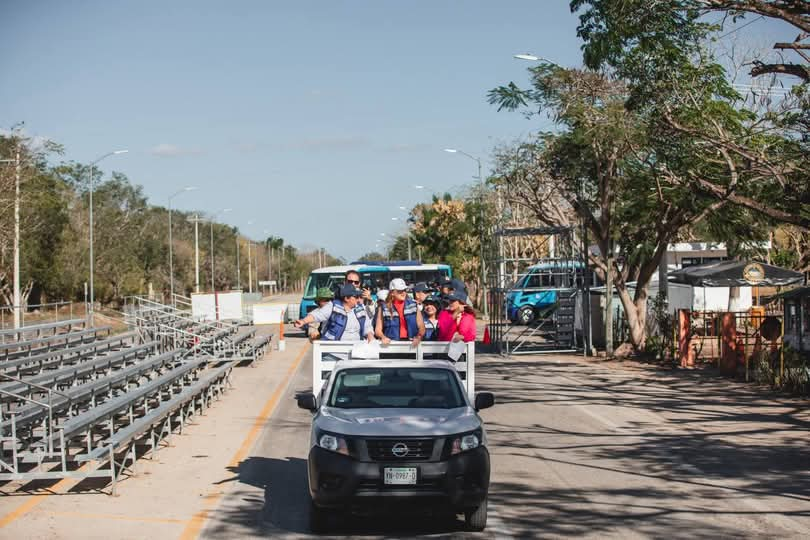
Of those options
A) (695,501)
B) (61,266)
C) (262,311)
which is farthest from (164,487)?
Answer: (61,266)

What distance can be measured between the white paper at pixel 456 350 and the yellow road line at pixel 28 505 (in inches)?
175

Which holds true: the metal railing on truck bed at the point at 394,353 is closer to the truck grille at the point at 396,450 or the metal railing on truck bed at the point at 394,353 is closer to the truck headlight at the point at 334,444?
the truck headlight at the point at 334,444

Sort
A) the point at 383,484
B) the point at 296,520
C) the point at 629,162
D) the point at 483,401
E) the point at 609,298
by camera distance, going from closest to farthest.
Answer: the point at 383,484
the point at 296,520
the point at 483,401
the point at 629,162
the point at 609,298

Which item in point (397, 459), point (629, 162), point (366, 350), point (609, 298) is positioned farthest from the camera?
point (609, 298)

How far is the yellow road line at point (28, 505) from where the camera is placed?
9.56m

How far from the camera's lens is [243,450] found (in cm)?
1374

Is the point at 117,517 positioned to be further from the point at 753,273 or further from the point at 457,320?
the point at 753,273

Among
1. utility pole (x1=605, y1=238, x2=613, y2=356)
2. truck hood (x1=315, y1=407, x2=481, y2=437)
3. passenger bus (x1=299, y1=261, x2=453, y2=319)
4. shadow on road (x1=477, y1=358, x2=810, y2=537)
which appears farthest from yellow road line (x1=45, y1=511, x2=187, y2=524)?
passenger bus (x1=299, y1=261, x2=453, y2=319)

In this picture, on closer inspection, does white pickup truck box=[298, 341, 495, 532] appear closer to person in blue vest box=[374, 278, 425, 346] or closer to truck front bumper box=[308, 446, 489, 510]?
truck front bumper box=[308, 446, 489, 510]

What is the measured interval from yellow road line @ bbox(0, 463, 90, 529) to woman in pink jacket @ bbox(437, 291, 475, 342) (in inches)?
190

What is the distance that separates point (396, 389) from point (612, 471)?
361 cm

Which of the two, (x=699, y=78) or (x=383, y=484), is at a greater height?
(x=699, y=78)

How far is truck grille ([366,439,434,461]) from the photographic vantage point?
28.4 feet

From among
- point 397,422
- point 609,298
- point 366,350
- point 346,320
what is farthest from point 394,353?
point 609,298
